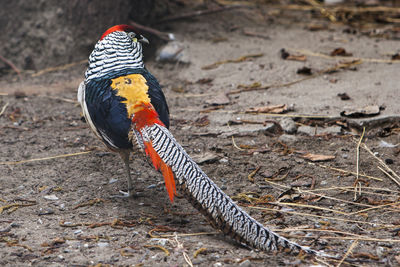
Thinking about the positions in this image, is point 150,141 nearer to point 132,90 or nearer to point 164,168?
point 164,168

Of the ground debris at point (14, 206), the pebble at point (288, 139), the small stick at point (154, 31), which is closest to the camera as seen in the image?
the ground debris at point (14, 206)

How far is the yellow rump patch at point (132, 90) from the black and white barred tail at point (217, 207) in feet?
1.17

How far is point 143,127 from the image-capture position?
118 inches

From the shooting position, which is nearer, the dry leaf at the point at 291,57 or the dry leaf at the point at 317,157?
the dry leaf at the point at 317,157

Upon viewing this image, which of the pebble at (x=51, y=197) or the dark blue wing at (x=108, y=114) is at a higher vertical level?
the dark blue wing at (x=108, y=114)

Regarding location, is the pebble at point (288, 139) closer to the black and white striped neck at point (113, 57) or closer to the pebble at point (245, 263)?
the black and white striped neck at point (113, 57)

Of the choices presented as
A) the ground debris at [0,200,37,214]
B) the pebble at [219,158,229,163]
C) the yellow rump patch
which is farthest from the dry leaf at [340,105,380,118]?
the ground debris at [0,200,37,214]

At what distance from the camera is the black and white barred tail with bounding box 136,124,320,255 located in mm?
2611

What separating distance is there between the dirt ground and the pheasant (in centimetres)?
14

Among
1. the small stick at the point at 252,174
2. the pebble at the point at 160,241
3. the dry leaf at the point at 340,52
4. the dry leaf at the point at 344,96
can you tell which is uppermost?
the dry leaf at the point at 340,52

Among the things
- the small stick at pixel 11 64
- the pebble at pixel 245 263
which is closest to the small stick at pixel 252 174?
the pebble at pixel 245 263

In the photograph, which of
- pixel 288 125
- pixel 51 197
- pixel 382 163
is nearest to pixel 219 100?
pixel 288 125

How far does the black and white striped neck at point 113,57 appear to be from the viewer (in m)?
3.54

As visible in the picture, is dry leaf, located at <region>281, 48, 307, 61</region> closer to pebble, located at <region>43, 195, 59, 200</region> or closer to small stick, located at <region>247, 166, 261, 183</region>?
small stick, located at <region>247, 166, 261, 183</region>
